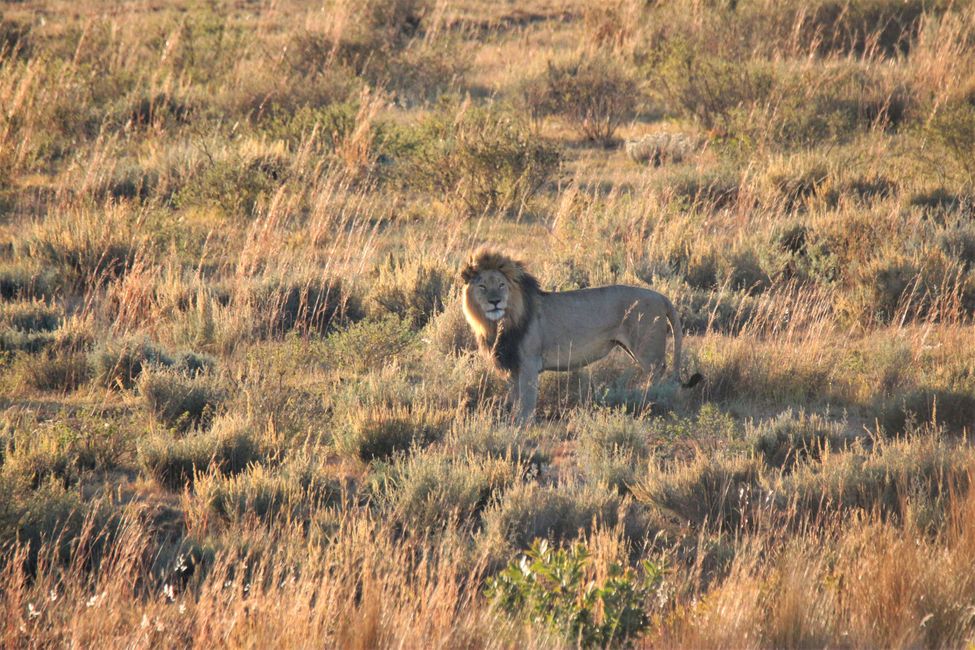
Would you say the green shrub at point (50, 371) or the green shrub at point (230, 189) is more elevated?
the green shrub at point (230, 189)

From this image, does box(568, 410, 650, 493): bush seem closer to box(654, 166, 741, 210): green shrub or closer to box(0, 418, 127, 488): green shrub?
box(0, 418, 127, 488): green shrub

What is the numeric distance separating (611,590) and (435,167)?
29.3 ft

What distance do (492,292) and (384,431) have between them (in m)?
1.17

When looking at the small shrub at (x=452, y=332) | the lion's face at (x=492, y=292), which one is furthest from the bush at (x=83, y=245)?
the lion's face at (x=492, y=292)

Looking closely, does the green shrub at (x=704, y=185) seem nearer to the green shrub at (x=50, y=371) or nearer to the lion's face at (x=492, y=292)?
the lion's face at (x=492, y=292)

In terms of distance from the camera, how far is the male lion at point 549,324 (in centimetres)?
737

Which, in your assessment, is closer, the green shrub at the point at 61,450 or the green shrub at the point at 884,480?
the green shrub at the point at 884,480

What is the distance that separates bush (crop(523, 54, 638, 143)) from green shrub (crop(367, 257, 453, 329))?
234 inches

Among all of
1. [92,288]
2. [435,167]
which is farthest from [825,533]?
[435,167]

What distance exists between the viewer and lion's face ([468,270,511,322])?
7.23 m

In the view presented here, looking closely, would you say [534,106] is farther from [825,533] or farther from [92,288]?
[825,533]

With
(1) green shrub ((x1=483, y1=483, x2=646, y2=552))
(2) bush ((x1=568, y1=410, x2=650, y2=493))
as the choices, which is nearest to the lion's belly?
(2) bush ((x1=568, y1=410, x2=650, y2=493))

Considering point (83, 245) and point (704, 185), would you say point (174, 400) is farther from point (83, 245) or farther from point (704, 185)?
point (704, 185)

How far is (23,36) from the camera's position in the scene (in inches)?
744
